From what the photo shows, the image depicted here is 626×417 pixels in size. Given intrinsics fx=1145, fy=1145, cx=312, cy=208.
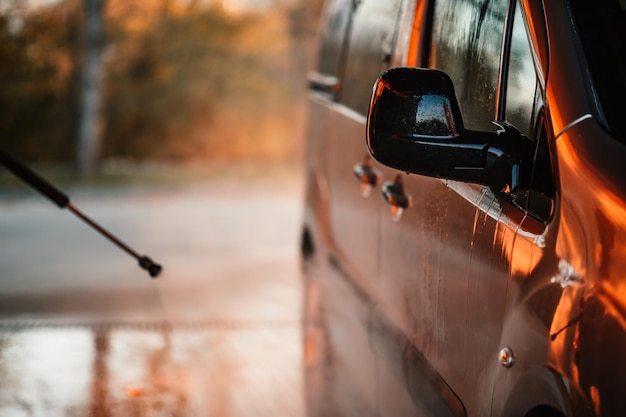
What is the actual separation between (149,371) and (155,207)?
6606 millimetres

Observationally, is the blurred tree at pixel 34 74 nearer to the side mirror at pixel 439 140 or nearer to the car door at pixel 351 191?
the car door at pixel 351 191

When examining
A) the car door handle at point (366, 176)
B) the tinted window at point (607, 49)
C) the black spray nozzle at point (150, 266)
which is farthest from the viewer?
the black spray nozzle at point (150, 266)

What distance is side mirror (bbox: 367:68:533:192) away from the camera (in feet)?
8.96

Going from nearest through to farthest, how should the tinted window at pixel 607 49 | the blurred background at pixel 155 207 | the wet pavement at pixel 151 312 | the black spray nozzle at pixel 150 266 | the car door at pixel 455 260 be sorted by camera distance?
the tinted window at pixel 607 49
the car door at pixel 455 260
the black spray nozzle at pixel 150 266
the wet pavement at pixel 151 312
the blurred background at pixel 155 207

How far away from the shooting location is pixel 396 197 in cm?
384

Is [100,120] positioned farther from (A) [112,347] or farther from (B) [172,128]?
(A) [112,347]

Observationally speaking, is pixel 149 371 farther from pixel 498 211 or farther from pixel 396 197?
pixel 498 211

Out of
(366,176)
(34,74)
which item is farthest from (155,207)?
(366,176)

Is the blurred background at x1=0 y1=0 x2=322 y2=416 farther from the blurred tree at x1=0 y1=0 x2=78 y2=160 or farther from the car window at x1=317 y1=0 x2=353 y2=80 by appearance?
the car window at x1=317 y1=0 x2=353 y2=80

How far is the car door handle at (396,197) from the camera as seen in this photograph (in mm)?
3768

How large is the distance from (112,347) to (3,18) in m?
12.2

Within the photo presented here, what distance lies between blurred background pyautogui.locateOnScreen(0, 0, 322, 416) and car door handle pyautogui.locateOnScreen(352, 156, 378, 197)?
139 cm

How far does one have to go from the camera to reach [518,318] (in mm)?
2670

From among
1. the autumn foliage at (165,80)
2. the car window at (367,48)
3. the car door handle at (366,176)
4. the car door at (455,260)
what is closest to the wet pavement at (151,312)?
the car door handle at (366,176)
